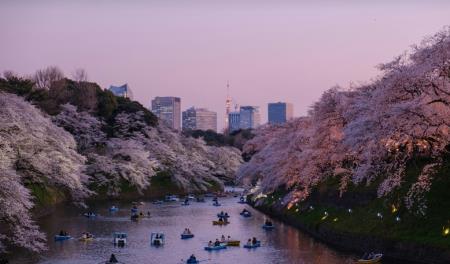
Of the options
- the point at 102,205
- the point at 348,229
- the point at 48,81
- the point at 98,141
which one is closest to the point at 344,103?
the point at 348,229

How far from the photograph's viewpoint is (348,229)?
42.8 m

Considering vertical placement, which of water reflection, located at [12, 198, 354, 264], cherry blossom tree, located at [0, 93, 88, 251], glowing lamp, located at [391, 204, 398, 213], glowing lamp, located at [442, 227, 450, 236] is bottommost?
water reflection, located at [12, 198, 354, 264]

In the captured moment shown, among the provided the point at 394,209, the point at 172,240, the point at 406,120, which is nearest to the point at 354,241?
the point at 394,209

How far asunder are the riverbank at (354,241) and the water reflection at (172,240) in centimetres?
114

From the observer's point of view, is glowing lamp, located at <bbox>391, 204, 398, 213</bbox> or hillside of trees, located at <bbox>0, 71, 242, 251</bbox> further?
hillside of trees, located at <bbox>0, 71, 242, 251</bbox>

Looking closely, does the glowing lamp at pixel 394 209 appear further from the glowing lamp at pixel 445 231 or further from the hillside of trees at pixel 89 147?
the hillside of trees at pixel 89 147

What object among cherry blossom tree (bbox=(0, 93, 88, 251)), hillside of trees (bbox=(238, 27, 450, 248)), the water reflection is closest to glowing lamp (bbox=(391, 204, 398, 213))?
hillside of trees (bbox=(238, 27, 450, 248))

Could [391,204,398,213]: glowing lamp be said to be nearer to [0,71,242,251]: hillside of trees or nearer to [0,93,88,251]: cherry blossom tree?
[0,93,88,251]: cherry blossom tree

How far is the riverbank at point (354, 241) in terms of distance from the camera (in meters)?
33.1

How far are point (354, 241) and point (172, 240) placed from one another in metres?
14.4

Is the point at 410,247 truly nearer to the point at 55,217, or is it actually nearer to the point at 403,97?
the point at 403,97

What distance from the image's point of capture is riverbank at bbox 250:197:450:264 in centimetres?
3312

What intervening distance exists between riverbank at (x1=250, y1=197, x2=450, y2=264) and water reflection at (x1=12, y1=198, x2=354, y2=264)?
3.74ft

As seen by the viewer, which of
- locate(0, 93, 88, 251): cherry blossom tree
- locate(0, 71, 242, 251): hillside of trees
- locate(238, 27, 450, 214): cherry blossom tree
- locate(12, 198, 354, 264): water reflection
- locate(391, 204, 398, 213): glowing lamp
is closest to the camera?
locate(238, 27, 450, 214): cherry blossom tree
